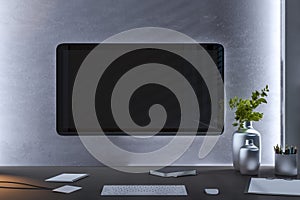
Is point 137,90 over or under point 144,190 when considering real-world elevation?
over

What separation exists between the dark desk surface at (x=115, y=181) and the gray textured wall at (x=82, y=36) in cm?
29

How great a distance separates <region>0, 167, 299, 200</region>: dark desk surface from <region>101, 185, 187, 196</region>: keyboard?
0.03 m

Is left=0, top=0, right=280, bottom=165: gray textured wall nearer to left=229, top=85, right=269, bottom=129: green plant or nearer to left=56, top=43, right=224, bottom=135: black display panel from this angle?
left=56, top=43, right=224, bottom=135: black display panel

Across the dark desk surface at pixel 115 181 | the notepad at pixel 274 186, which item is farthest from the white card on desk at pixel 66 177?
the notepad at pixel 274 186

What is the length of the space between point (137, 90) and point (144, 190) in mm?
753

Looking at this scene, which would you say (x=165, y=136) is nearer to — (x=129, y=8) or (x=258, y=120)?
(x=258, y=120)

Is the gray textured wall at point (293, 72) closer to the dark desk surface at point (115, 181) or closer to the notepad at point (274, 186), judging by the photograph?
the dark desk surface at point (115, 181)

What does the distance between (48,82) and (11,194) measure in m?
0.85

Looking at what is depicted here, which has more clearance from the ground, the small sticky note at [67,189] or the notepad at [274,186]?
the notepad at [274,186]

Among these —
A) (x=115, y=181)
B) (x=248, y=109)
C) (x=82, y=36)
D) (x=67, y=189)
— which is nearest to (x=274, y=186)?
(x=248, y=109)

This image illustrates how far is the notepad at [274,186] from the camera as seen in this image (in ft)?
5.95

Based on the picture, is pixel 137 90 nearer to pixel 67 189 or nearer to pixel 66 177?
pixel 66 177

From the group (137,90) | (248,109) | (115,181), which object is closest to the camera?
(115,181)

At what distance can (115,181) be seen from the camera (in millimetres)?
2037
